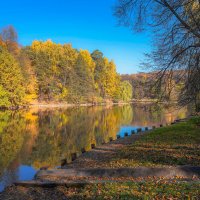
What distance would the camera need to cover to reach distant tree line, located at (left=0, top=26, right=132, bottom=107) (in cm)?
5353

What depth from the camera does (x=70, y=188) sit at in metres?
8.31

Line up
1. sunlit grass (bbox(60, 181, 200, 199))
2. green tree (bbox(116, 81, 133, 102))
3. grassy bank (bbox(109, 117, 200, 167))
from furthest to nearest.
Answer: green tree (bbox(116, 81, 133, 102)) < grassy bank (bbox(109, 117, 200, 167)) < sunlit grass (bbox(60, 181, 200, 199))

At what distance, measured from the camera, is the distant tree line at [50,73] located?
176 feet

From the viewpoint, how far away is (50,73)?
73000 mm

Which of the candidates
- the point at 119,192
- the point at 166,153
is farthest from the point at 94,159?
the point at 119,192

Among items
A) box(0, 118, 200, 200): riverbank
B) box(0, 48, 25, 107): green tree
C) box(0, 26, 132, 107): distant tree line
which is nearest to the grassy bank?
box(0, 118, 200, 200): riverbank

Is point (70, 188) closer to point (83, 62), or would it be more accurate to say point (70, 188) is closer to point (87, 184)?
point (87, 184)

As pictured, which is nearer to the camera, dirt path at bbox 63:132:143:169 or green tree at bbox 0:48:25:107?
dirt path at bbox 63:132:143:169

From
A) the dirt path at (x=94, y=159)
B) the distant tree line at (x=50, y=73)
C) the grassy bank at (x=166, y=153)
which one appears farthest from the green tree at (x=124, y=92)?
the dirt path at (x=94, y=159)

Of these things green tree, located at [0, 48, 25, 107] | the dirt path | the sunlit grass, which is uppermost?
green tree, located at [0, 48, 25, 107]

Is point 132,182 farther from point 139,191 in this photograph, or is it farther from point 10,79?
point 10,79

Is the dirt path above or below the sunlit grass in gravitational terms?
below

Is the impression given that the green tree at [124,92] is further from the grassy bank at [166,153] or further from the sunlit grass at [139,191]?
the sunlit grass at [139,191]

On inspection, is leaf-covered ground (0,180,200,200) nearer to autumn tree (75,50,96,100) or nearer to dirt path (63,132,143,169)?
dirt path (63,132,143,169)
